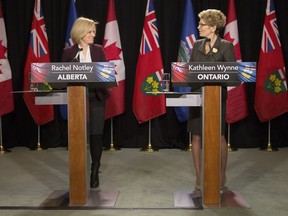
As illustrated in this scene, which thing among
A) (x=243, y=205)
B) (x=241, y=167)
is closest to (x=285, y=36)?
(x=241, y=167)

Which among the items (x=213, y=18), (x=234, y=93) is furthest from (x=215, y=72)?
(x=234, y=93)

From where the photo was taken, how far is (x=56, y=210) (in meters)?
3.01

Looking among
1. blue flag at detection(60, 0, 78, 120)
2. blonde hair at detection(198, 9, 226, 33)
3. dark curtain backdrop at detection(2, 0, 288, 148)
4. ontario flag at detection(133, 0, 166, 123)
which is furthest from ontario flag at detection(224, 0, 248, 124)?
blonde hair at detection(198, 9, 226, 33)

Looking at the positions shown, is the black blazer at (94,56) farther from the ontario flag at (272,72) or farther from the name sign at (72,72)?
the ontario flag at (272,72)

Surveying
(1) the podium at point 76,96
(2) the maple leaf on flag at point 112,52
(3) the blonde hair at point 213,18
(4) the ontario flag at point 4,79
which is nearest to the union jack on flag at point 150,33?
(2) the maple leaf on flag at point 112,52

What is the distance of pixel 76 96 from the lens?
3.00 metres

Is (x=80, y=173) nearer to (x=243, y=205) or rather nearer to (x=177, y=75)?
(x=177, y=75)

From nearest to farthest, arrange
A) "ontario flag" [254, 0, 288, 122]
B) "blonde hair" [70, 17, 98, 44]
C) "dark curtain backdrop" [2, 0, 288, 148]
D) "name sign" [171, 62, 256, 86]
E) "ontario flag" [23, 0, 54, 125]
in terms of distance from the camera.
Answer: "name sign" [171, 62, 256, 86] < "blonde hair" [70, 17, 98, 44] < "ontario flag" [254, 0, 288, 122] < "ontario flag" [23, 0, 54, 125] < "dark curtain backdrop" [2, 0, 288, 148]

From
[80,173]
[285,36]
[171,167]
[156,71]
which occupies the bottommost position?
[171,167]

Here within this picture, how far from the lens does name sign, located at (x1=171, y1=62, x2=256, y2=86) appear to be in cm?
285

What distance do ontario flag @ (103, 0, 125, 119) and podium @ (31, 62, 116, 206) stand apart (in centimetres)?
234

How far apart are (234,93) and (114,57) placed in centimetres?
162

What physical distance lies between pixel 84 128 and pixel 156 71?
2.59 m

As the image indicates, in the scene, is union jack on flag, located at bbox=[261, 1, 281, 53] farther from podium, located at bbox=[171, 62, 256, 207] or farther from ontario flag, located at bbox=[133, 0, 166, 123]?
podium, located at bbox=[171, 62, 256, 207]
